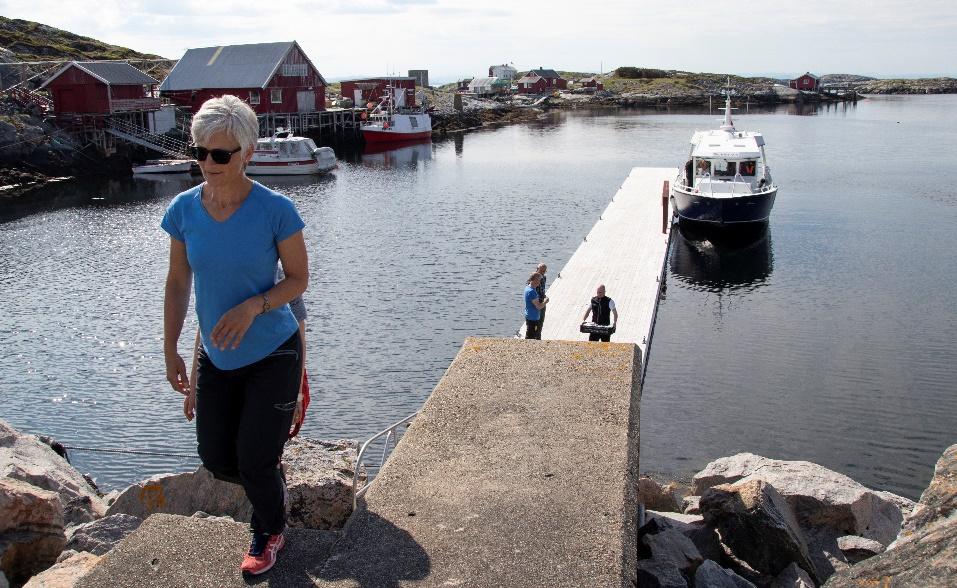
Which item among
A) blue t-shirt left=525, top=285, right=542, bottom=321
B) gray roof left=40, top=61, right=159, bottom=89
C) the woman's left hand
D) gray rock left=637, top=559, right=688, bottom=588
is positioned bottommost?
gray rock left=637, top=559, right=688, bottom=588

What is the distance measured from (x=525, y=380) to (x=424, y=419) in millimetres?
1066

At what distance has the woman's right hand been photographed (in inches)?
182

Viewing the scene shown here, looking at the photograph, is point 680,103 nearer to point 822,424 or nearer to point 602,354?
point 822,424

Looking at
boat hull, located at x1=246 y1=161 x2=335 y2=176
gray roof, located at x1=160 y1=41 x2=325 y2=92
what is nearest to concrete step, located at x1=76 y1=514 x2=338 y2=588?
boat hull, located at x1=246 y1=161 x2=335 y2=176

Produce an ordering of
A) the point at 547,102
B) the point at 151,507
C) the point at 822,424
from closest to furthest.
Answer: the point at 151,507, the point at 822,424, the point at 547,102

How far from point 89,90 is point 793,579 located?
56.0m

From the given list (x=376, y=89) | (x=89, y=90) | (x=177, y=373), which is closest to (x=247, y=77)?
(x=89, y=90)

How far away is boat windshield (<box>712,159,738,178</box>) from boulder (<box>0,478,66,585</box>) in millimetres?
26979

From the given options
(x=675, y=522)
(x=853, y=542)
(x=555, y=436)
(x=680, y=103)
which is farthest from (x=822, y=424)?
(x=680, y=103)

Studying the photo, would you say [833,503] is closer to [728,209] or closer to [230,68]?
[728,209]

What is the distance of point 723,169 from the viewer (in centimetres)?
3056

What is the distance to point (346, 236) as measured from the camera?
32375mm

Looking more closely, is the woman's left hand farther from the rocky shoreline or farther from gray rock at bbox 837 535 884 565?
gray rock at bbox 837 535 884 565

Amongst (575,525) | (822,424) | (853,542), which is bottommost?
(822,424)
